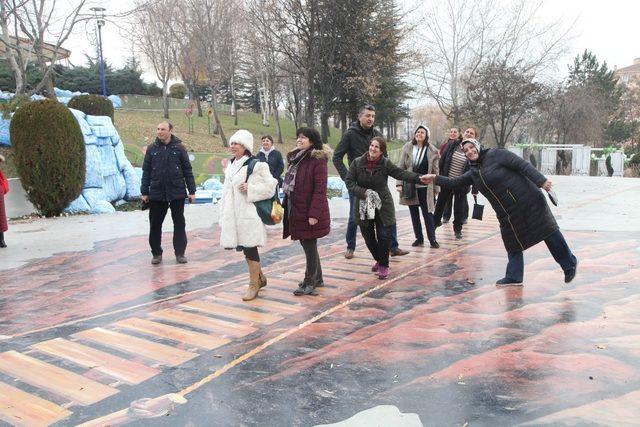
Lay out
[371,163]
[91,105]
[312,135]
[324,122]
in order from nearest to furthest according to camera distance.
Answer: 1. [312,135]
2. [371,163]
3. [91,105]
4. [324,122]

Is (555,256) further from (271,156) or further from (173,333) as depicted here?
(271,156)

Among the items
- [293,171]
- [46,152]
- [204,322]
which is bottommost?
[204,322]

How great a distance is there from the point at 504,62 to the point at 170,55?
70.8 ft

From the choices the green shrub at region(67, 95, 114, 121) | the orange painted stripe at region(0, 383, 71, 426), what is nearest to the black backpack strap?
the orange painted stripe at region(0, 383, 71, 426)

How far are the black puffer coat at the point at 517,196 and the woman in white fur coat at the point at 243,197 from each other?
205 cm

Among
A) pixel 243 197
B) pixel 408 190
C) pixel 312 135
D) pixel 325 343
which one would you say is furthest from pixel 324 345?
pixel 408 190

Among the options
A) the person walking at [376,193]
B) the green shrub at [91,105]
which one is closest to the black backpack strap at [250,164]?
the person walking at [376,193]

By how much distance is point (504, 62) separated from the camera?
24859 mm

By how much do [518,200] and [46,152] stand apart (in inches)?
359

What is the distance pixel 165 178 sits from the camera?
6.80 m

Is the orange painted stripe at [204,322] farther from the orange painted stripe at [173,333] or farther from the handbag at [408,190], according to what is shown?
the handbag at [408,190]

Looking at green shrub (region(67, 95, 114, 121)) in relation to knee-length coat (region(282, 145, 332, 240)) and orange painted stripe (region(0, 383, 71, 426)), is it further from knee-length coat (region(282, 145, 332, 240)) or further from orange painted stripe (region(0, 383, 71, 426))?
orange painted stripe (region(0, 383, 71, 426))

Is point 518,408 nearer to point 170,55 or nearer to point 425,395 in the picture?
point 425,395

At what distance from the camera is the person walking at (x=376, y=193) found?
584cm
